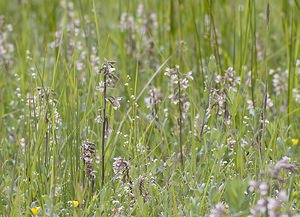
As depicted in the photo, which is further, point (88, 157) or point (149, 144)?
→ point (149, 144)

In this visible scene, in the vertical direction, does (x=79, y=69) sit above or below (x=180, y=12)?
below

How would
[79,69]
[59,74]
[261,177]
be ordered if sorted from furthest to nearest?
[79,69] → [59,74] → [261,177]

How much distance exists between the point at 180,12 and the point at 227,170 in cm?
164

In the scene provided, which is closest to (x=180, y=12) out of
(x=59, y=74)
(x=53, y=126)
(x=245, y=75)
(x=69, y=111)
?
(x=245, y=75)

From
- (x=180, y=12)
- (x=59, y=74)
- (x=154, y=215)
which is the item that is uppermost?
(x=180, y=12)

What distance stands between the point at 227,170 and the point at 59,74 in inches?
44.8

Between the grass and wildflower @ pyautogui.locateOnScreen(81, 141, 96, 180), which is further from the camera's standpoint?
wildflower @ pyautogui.locateOnScreen(81, 141, 96, 180)

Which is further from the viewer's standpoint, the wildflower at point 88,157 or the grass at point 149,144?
the wildflower at point 88,157

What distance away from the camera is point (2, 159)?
318 cm

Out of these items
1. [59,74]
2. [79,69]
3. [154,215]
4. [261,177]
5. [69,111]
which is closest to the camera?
[261,177]

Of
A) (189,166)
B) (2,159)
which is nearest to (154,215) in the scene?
(189,166)

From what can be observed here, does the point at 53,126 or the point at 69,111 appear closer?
the point at 53,126

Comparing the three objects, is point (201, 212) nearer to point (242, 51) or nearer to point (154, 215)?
point (154, 215)

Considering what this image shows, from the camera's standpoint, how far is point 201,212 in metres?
2.47
